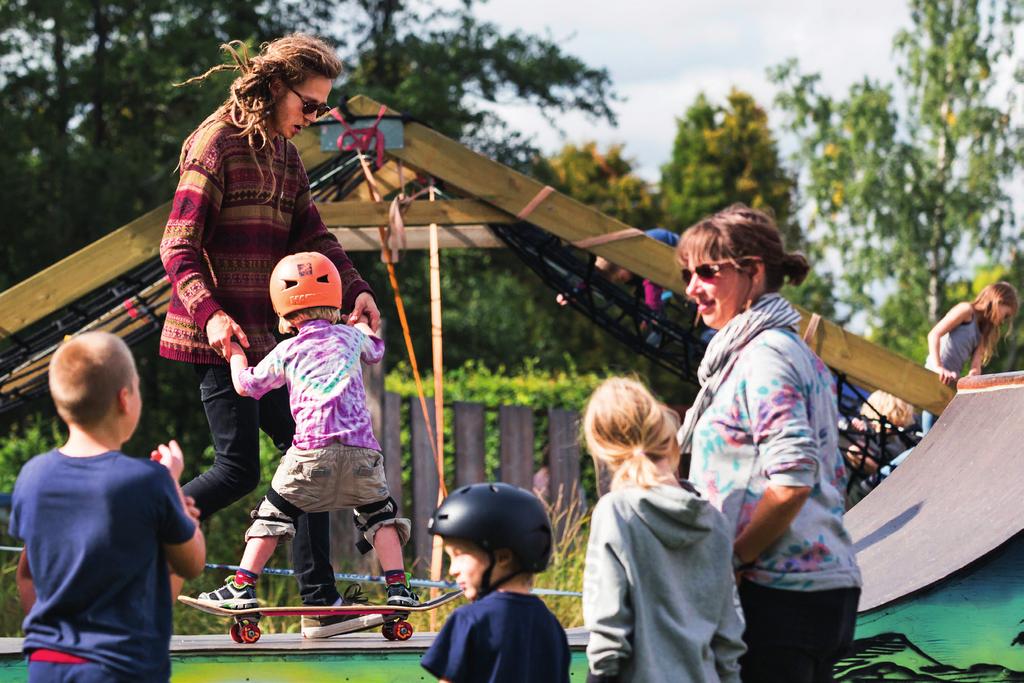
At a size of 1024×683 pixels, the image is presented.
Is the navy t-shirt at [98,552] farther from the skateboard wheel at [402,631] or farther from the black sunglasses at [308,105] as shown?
the black sunglasses at [308,105]

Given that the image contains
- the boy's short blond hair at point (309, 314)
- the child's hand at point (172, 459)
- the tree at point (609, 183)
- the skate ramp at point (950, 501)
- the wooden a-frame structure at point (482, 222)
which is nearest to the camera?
the child's hand at point (172, 459)

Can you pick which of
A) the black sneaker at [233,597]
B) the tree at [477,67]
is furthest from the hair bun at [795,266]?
the tree at [477,67]

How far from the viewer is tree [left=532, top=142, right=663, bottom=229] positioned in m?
28.0

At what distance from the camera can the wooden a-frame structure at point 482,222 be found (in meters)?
6.67

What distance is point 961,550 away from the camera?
4.41 metres

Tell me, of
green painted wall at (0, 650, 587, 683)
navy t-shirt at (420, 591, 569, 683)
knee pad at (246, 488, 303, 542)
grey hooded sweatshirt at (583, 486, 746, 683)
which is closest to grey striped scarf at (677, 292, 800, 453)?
grey hooded sweatshirt at (583, 486, 746, 683)

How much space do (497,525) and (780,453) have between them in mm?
690

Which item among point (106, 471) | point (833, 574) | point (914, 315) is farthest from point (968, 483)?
point (914, 315)

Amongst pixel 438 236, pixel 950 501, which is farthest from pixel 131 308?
pixel 950 501

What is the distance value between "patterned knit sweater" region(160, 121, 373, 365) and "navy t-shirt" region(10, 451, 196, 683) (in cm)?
130

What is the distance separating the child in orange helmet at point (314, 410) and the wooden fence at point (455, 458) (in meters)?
4.48

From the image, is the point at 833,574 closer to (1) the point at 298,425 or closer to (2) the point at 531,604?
(2) the point at 531,604

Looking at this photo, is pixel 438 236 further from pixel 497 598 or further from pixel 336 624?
pixel 497 598

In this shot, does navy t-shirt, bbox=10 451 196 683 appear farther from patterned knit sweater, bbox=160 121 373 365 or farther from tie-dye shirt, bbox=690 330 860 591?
patterned knit sweater, bbox=160 121 373 365
